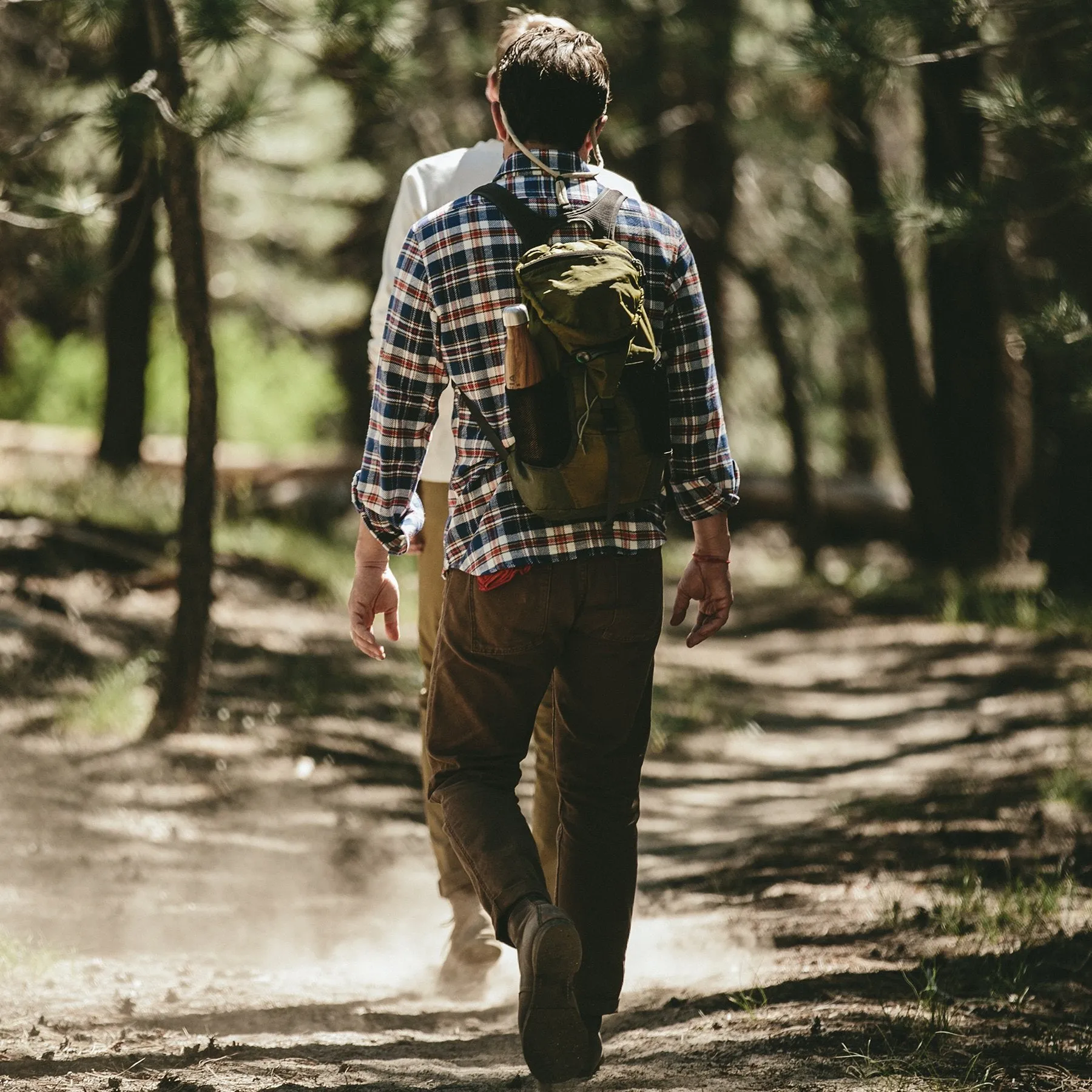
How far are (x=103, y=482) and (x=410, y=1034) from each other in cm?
708

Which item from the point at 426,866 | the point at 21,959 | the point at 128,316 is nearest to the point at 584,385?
the point at 21,959

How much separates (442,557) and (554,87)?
140 centimetres

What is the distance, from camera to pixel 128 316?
405 inches

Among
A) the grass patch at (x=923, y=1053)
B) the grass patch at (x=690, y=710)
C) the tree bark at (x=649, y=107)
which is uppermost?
the tree bark at (x=649, y=107)

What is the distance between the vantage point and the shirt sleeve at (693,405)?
2967 mm

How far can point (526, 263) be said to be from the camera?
263 cm

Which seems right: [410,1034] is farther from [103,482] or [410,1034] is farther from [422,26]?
[422,26]

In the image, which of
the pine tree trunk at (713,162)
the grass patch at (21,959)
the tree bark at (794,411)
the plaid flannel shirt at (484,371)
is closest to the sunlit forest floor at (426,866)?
the grass patch at (21,959)

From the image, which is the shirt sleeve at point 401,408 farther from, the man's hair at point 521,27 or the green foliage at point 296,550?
the green foliage at point 296,550

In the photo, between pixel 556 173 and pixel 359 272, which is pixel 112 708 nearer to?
pixel 556 173

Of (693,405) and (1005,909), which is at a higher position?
(693,405)

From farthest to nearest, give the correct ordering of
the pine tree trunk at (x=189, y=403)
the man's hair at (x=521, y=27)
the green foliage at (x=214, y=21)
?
the pine tree trunk at (x=189, y=403) < the green foliage at (x=214, y=21) < the man's hair at (x=521, y=27)

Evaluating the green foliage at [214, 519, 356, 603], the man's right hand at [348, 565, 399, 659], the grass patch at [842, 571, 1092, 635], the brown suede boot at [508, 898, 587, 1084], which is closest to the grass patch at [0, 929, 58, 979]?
the man's right hand at [348, 565, 399, 659]

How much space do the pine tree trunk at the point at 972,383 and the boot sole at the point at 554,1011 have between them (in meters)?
8.77
